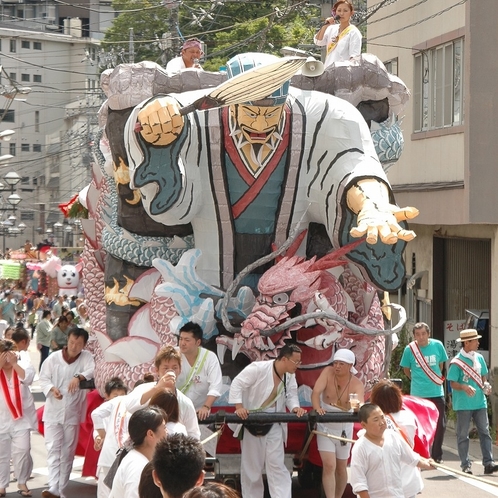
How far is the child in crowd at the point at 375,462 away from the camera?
7875 millimetres

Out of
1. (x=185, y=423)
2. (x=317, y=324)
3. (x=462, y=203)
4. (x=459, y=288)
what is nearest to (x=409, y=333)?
(x=459, y=288)

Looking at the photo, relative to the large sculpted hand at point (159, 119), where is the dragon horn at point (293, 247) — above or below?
below

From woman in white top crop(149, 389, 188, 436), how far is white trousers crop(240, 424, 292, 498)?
7.87ft

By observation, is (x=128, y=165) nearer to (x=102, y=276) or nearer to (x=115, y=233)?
(x=115, y=233)

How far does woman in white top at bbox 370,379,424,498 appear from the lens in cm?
823

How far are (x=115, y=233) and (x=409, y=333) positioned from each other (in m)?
8.84

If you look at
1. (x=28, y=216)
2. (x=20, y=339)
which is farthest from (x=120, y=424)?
(x=28, y=216)

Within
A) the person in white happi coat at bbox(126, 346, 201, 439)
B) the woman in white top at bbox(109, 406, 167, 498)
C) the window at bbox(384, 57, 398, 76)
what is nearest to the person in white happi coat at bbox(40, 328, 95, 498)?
the person in white happi coat at bbox(126, 346, 201, 439)

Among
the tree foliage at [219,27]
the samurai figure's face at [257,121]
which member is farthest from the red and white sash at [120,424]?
the tree foliage at [219,27]

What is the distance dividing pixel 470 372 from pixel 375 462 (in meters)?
5.13

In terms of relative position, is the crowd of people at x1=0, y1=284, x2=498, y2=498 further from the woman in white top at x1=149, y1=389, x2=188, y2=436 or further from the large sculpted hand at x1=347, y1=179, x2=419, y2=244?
the large sculpted hand at x1=347, y1=179, x2=419, y2=244

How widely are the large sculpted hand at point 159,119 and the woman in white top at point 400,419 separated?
2.46m

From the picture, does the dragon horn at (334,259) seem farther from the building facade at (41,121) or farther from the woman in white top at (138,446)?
the building facade at (41,121)

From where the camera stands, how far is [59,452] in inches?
435
